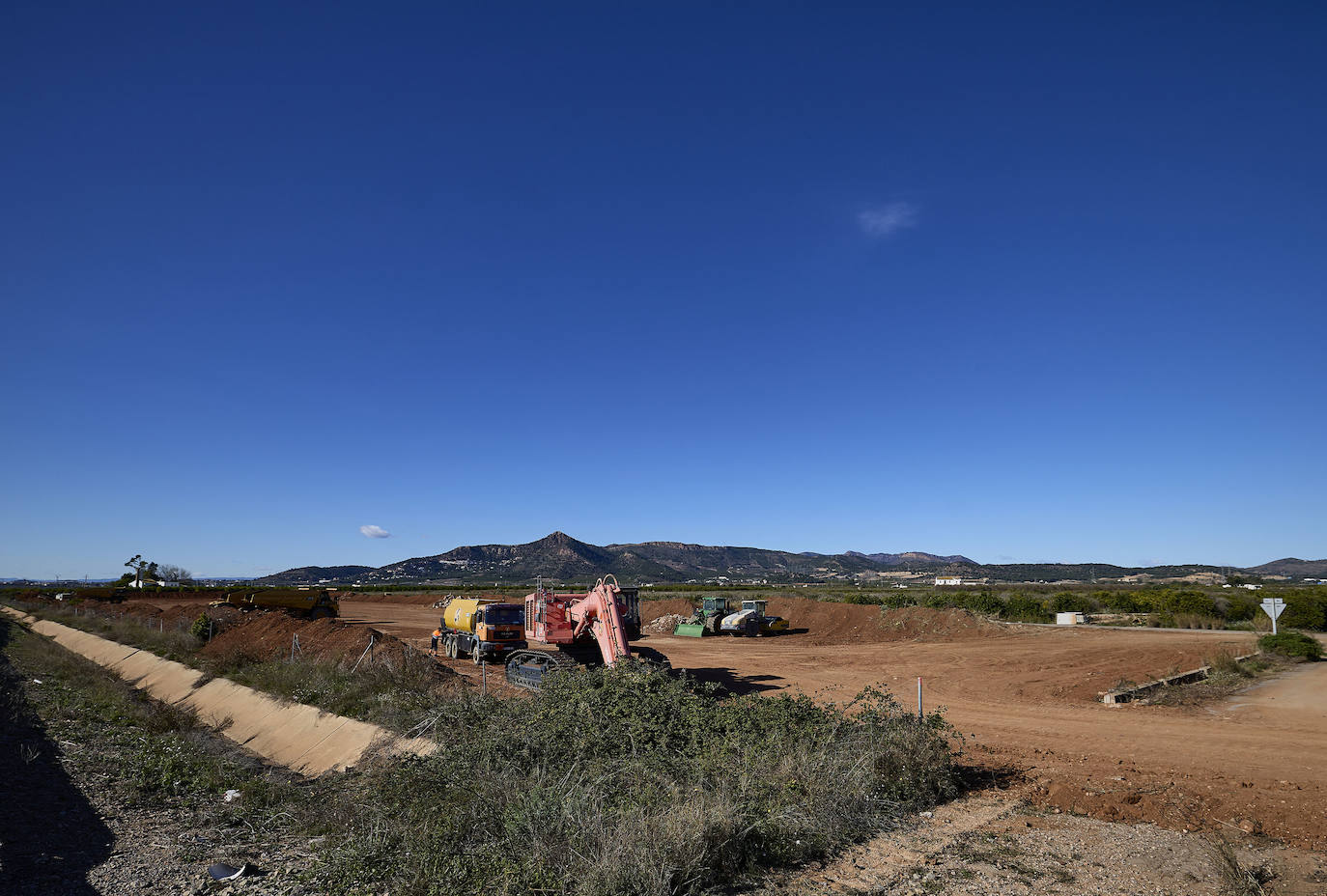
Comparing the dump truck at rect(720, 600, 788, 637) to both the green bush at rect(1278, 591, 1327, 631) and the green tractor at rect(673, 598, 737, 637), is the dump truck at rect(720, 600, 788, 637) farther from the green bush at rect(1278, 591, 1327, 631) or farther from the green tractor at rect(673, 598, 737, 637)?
the green bush at rect(1278, 591, 1327, 631)

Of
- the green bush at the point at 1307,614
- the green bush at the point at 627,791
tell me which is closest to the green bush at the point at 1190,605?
the green bush at the point at 1307,614

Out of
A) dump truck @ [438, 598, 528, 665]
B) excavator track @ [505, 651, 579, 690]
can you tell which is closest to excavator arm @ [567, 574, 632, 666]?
excavator track @ [505, 651, 579, 690]

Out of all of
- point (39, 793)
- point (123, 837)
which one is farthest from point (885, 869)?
point (39, 793)

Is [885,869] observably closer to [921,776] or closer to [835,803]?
[835,803]

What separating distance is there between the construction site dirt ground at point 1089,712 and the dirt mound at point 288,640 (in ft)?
10.6

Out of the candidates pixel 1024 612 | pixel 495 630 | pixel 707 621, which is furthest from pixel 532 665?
pixel 1024 612

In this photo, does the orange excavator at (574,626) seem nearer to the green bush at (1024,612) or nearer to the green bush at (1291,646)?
the green bush at (1291,646)

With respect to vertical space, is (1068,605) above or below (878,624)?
below

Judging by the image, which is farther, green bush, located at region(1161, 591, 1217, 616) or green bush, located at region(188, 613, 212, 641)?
green bush, located at region(1161, 591, 1217, 616)

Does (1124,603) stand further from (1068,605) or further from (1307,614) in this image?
(1307,614)

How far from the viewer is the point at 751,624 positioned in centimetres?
4025

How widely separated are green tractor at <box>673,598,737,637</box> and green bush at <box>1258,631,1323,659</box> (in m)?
24.5

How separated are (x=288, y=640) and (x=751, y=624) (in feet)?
76.8

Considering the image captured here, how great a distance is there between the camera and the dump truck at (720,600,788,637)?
40188 millimetres
